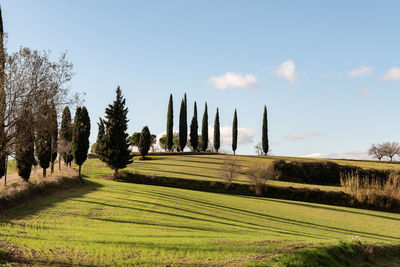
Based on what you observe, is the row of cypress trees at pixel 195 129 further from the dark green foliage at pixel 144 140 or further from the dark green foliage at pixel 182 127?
the dark green foliage at pixel 144 140

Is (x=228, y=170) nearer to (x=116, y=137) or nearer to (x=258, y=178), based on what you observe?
(x=258, y=178)

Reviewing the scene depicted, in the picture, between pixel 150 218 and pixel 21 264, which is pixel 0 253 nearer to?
pixel 21 264

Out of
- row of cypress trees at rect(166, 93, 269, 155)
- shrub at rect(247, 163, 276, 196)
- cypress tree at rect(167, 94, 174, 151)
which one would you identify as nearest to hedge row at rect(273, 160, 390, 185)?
shrub at rect(247, 163, 276, 196)

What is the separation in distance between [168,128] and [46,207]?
65.0 metres

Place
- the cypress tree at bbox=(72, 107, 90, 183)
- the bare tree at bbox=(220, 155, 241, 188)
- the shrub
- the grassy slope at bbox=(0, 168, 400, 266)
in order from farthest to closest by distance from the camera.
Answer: the bare tree at bbox=(220, 155, 241, 188)
the cypress tree at bbox=(72, 107, 90, 183)
the shrub
the grassy slope at bbox=(0, 168, 400, 266)

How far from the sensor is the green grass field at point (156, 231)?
1049 cm

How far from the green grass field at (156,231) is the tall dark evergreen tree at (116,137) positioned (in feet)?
46.0

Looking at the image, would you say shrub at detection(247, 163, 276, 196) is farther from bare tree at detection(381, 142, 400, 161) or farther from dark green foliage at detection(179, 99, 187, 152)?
bare tree at detection(381, 142, 400, 161)

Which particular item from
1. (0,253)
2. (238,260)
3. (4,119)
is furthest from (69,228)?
(238,260)

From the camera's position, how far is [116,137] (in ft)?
154

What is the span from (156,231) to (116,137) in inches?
1321

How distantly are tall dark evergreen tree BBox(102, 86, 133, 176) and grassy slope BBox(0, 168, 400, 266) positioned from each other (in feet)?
48.5

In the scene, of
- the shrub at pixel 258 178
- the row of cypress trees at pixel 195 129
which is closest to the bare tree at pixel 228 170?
the shrub at pixel 258 178

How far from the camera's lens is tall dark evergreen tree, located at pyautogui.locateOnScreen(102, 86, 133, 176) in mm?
46000
